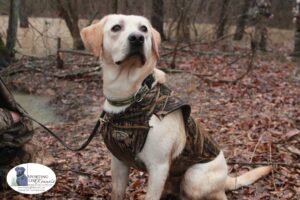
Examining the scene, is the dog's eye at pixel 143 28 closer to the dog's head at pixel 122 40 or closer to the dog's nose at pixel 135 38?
the dog's head at pixel 122 40

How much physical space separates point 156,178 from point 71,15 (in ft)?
38.4

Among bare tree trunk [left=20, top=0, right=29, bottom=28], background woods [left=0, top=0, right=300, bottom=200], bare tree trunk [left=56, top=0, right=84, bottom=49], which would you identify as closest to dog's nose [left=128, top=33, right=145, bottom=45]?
background woods [left=0, top=0, right=300, bottom=200]

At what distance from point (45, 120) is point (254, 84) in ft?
15.5

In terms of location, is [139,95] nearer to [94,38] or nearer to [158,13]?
[94,38]

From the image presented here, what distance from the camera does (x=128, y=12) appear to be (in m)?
15.6

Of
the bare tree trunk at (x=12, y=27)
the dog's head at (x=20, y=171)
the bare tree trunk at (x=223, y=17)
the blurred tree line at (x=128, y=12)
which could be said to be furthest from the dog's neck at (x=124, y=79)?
the bare tree trunk at (x=223, y=17)

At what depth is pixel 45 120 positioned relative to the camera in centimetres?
905

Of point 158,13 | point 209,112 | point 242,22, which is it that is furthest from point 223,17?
point 209,112

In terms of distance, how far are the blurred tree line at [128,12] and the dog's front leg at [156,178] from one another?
33.4ft

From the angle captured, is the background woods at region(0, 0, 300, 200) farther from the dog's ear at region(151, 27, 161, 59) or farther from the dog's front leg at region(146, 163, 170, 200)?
the dog's ear at region(151, 27, 161, 59)

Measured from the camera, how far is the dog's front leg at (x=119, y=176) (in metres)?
3.87

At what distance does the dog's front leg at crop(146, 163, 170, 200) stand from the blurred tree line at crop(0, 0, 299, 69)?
1019 centimetres

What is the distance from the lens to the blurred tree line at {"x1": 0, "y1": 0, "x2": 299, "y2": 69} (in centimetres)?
1391

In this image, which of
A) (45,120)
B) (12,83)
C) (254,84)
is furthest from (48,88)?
(254,84)
